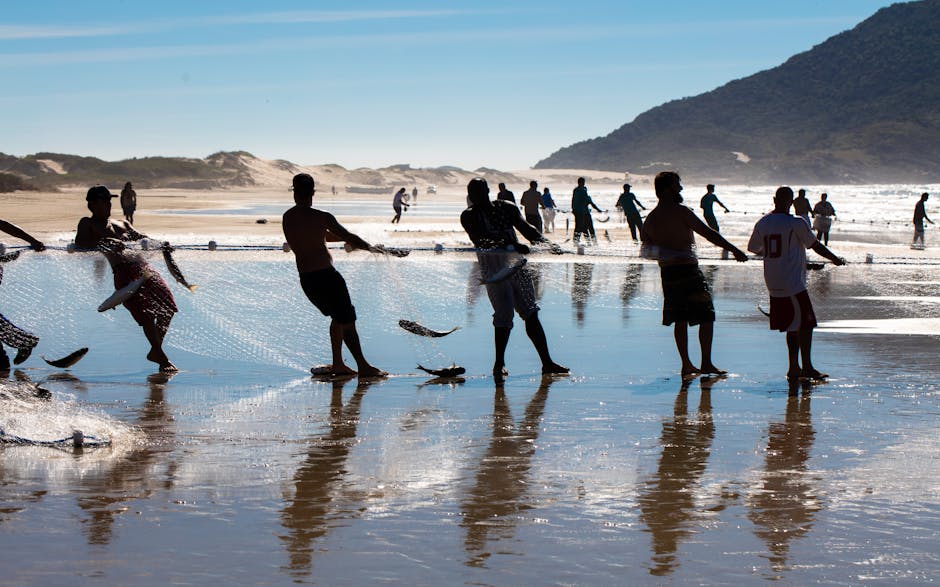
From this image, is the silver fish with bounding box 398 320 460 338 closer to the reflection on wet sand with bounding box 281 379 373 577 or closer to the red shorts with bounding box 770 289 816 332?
the reflection on wet sand with bounding box 281 379 373 577

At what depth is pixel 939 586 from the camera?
460 centimetres

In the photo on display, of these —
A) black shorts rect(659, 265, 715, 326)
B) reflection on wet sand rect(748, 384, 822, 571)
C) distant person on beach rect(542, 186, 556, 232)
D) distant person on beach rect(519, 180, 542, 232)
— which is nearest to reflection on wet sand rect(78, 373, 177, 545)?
reflection on wet sand rect(748, 384, 822, 571)

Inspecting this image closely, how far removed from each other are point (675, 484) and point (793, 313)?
3.51 m

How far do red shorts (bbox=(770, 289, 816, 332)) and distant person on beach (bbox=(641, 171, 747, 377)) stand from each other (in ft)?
1.89

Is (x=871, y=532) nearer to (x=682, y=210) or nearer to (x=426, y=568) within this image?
(x=426, y=568)

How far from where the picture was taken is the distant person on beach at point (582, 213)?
2755cm

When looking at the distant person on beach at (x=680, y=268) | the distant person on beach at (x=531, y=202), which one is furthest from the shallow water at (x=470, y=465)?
the distant person on beach at (x=531, y=202)

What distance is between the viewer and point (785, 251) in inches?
368

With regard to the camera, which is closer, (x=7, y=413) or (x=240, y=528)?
(x=240, y=528)

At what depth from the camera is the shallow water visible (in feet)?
16.2

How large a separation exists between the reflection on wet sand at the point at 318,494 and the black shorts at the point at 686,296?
116 inches

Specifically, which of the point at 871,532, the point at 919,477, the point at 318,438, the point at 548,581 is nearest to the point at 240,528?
the point at 548,581

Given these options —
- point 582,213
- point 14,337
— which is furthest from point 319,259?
point 582,213

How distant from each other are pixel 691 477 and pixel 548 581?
72.2 inches
